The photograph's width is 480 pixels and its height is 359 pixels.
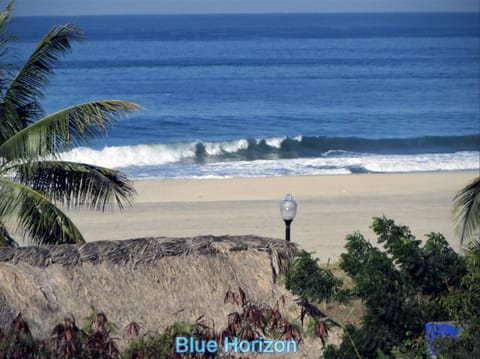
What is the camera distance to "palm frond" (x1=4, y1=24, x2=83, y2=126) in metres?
9.40

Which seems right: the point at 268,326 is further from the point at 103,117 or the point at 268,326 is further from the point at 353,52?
the point at 353,52

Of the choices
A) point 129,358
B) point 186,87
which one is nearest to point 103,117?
point 129,358

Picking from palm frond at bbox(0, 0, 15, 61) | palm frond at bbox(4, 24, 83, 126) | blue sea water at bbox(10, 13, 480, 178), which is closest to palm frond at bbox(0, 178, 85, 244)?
palm frond at bbox(4, 24, 83, 126)

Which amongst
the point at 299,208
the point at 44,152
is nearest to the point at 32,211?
the point at 44,152

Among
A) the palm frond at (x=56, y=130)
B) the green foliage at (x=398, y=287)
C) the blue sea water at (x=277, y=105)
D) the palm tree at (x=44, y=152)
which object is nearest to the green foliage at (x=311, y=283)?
the green foliage at (x=398, y=287)

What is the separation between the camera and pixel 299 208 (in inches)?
727

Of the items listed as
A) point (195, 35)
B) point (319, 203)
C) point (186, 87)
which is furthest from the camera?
point (195, 35)

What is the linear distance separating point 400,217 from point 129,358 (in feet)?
37.1

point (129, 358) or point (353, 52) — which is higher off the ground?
point (353, 52)

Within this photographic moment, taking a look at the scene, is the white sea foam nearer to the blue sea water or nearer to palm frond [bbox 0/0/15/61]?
the blue sea water

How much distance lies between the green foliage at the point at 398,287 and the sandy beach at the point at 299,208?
6.96 metres

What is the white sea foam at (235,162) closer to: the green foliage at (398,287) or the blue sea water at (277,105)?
the blue sea water at (277,105)

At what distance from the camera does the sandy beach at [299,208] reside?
16.4 meters

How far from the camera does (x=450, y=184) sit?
21.6 metres
